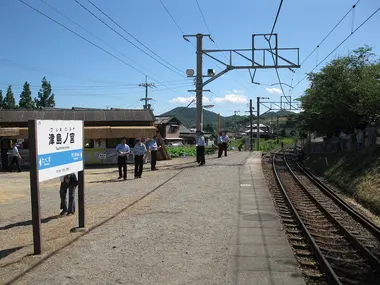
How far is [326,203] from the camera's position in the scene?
13.4 meters

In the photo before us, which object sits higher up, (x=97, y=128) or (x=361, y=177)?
(x=97, y=128)

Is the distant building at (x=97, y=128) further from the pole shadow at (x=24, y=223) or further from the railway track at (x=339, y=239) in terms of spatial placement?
the pole shadow at (x=24, y=223)

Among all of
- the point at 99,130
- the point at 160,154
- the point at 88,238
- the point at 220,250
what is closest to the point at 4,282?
the point at 88,238

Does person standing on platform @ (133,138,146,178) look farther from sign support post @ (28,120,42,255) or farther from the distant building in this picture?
sign support post @ (28,120,42,255)

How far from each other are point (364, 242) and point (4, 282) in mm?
6516

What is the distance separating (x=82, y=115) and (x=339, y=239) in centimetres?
2109

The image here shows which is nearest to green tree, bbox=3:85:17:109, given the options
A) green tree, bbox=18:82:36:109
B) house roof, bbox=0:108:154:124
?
green tree, bbox=18:82:36:109

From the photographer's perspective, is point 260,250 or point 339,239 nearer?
point 260,250

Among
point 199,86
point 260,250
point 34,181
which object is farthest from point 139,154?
point 260,250

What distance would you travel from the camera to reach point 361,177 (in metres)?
16.7

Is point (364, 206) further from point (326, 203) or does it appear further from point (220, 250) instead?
point (220, 250)

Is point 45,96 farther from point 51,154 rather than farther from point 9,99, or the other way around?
point 51,154

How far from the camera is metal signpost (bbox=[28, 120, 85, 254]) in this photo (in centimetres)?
613

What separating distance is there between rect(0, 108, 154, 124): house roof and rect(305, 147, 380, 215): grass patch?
11.7 m
